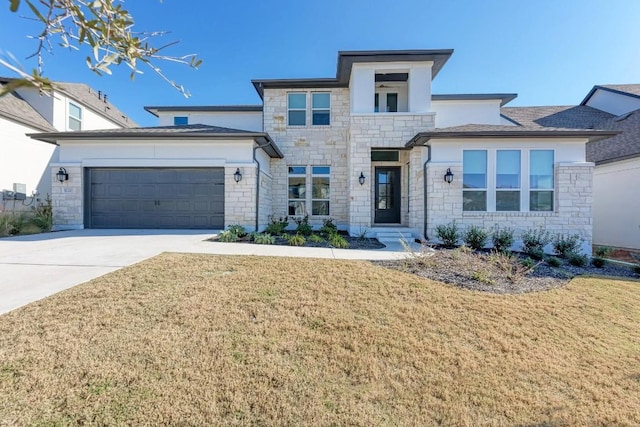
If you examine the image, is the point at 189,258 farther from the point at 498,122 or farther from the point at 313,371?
the point at 498,122

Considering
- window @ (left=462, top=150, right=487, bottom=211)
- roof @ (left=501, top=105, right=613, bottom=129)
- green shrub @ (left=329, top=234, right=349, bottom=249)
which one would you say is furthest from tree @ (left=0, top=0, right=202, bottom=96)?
roof @ (left=501, top=105, right=613, bottom=129)

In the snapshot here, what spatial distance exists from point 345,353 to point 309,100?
38.4 ft

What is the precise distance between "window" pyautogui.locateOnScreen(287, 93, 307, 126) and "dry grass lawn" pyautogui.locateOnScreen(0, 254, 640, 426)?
31.7 ft

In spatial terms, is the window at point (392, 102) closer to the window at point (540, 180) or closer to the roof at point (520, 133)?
the roof at point (520, 133)

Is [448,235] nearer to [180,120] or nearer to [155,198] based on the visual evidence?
[155,198]

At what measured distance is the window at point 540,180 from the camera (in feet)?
31.2

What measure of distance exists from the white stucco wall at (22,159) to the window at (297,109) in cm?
1115

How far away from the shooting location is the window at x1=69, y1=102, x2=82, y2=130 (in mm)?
15103

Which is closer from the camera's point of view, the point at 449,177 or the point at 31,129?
the point at 449,177

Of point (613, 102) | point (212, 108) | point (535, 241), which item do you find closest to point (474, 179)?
point (535, 241)

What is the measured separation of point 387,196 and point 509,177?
4.58m

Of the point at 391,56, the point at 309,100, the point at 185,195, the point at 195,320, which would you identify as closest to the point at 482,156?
the point at 391,56

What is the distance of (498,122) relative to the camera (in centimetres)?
1369

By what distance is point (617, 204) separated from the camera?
11.3 m
